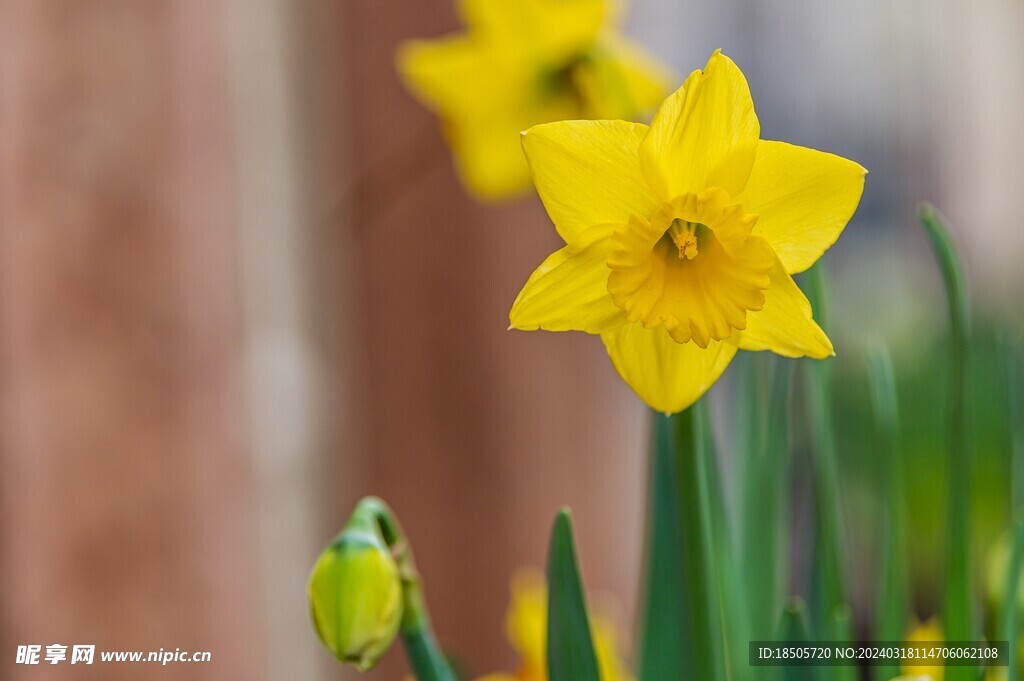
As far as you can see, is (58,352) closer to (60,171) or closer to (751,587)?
(60,171)

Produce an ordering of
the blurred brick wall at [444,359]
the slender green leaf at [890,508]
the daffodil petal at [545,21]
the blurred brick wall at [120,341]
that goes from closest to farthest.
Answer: the slender green leaf at [890,508]
the daffodil petal at [545,21]
the blurred brick wall at [120,341]
the blurred brick wall at [444,359]

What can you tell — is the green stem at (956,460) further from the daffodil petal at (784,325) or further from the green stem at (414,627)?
the green stem at (414,627)

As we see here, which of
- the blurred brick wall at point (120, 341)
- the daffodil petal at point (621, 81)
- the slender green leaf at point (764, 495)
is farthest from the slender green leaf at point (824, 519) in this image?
the blurred brick wall at point (120, 341)

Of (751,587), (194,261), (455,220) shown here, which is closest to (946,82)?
(455,220)

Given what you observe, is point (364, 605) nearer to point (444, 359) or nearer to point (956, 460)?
point (956, 460)

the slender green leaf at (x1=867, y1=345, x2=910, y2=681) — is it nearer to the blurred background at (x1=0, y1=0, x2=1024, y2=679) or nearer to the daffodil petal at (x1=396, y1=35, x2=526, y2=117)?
the blurred background at (x1=0, y1=0, x2=1024, y2=679)

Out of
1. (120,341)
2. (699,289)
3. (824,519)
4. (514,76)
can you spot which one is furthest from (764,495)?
(120,341)
